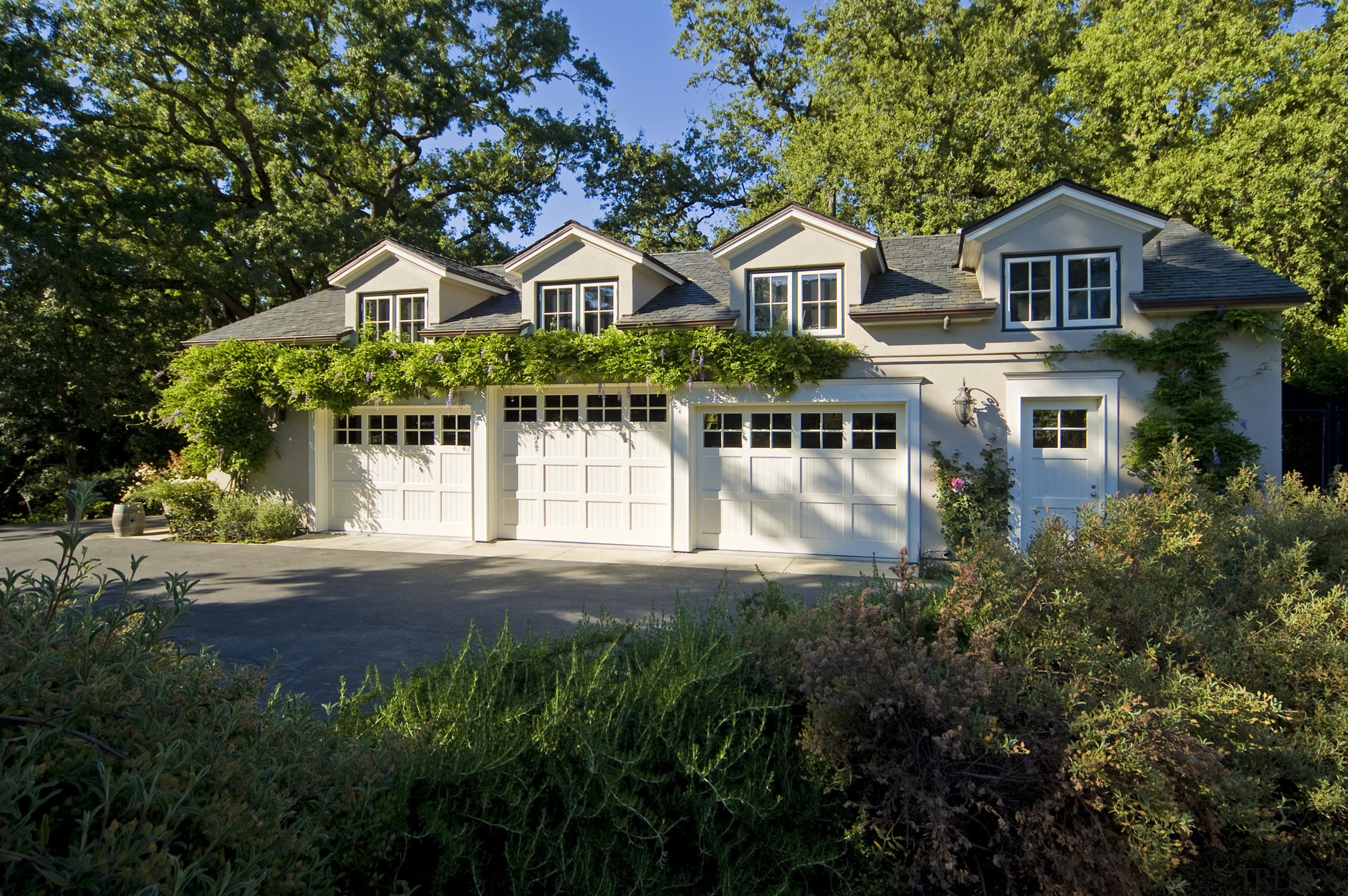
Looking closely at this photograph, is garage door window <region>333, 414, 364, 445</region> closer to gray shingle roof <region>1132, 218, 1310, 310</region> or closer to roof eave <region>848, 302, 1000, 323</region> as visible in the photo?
roof eave <region>848, 302, 1000, 323</region>

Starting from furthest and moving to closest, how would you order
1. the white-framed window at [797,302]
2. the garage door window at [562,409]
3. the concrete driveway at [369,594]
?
the garage door window at [562,409], the white-framed window at [797,302], the concrete driveway at [369,594]

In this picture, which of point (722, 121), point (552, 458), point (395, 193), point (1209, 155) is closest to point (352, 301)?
point (552, 458)

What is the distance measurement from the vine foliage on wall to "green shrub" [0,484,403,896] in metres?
9.47

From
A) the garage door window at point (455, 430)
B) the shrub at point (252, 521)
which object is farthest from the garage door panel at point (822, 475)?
the shrub at point (252, 521)

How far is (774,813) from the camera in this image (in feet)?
9.55

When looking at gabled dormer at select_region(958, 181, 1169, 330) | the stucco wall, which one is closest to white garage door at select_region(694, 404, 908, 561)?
gabled dormer at select_region(958, 181, 1169, 330)

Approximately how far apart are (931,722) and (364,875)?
6.53 feet

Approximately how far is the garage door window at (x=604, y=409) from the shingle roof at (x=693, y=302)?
3.95ft

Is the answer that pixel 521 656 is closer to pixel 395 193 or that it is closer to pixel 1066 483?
pixel 1066 483

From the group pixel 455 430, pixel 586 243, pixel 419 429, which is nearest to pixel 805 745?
pixel 586 243

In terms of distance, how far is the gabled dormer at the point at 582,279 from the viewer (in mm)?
12602

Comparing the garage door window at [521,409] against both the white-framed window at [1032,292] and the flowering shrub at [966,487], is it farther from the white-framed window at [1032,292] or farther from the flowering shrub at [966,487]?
the white-framed window at [1032,292]

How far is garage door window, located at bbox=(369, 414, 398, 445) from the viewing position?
1389cm

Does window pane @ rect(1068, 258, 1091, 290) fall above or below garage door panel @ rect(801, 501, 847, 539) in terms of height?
above
